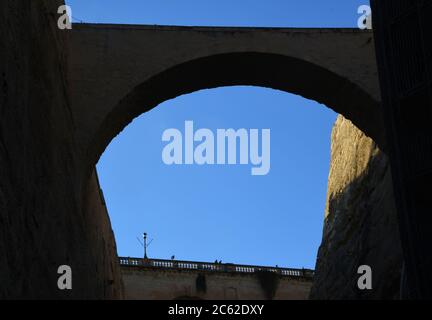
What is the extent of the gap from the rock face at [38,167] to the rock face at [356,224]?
18.6ft

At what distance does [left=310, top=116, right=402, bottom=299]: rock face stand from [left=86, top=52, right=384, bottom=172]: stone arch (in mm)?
2436

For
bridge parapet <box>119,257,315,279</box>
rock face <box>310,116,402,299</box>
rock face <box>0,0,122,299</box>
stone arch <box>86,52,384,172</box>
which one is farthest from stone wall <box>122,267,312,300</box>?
stone arch <box>86,52,384,172</box>

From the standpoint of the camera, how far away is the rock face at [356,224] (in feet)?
48.4

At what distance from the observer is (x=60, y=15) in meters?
11.7

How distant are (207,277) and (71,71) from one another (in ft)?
76.5

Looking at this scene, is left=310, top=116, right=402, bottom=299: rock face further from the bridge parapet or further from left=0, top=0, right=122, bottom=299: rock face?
the bridge parapet

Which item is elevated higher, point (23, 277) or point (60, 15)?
point (60, 15)

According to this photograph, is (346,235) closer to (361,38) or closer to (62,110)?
(361,38)

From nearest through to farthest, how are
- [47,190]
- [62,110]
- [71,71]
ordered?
[47,190] < [62,110] < [71,71]

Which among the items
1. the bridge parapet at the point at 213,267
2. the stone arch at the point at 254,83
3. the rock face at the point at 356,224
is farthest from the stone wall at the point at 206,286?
the stone arch at the point at 254,83

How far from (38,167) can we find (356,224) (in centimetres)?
1059

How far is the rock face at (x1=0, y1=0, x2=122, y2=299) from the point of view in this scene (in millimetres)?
7645
